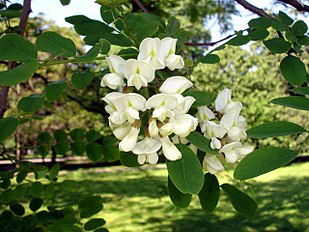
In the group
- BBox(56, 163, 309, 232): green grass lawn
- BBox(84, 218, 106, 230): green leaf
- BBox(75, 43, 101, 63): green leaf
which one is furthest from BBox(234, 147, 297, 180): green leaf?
BBox(56, 163, 309, 232): green grass lawn

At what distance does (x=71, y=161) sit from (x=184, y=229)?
8.79m

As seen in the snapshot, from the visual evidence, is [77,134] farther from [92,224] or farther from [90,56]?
[90,56]

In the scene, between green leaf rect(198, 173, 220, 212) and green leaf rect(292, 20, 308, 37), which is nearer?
green leaf rect(198, 173, 220, 212)

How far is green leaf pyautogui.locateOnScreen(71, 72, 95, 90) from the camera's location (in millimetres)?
1053

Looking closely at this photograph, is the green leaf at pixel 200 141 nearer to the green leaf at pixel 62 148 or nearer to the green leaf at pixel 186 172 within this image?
the green leaf at pixel 186 172

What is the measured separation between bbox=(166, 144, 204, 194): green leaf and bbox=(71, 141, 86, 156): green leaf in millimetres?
895

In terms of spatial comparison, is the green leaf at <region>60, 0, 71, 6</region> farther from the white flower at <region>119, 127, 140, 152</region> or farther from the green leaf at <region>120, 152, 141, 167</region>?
the white flower at <region>119, 127, 140, 152</region>

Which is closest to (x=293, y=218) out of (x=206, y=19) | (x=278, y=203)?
(x=278, y=203)

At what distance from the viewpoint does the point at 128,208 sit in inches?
249

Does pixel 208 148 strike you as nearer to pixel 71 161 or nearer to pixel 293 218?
pixel 293 218

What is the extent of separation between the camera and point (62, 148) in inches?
64.9

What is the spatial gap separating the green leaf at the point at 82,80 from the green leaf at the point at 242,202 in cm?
38

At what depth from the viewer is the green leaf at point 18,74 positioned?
71cm

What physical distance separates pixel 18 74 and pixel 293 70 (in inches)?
24.9
